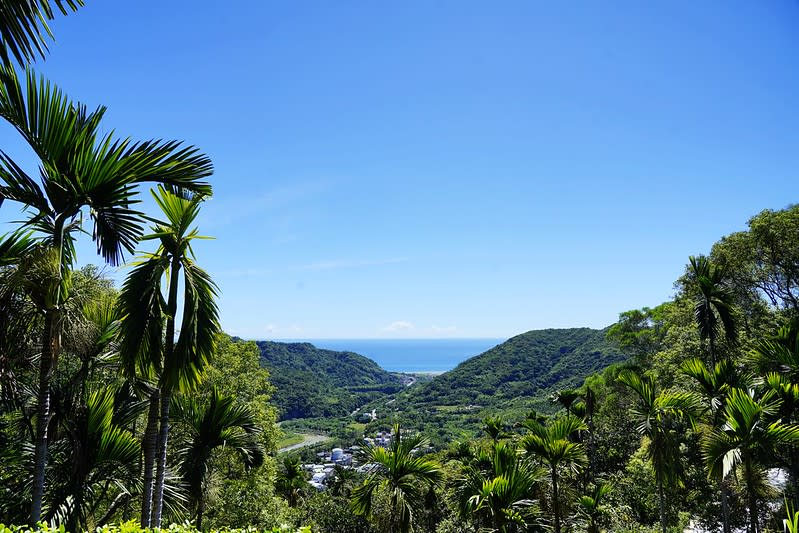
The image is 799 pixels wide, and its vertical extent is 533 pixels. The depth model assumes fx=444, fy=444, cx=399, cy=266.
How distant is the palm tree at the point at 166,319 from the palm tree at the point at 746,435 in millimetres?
8311

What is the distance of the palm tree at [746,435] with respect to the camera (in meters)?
7.34

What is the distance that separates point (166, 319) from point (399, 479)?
5330 millimetres

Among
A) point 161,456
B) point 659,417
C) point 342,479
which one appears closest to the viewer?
point 161,456

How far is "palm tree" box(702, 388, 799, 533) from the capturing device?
7336mm

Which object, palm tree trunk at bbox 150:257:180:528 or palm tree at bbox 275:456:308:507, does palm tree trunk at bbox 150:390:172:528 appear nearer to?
palm tree trunk at bbox 150:257:180:528

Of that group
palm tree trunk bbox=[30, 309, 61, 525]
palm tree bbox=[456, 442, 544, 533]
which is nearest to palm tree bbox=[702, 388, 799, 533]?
palm tree bbox=[456, 442, 544, 533]

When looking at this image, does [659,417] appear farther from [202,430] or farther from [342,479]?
[342,479]

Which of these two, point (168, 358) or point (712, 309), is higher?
point (712, 309)

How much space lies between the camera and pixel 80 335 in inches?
184

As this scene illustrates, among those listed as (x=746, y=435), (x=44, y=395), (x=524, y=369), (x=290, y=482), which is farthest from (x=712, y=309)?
(x=524, y=369)

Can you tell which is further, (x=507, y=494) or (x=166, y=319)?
(x=507, y=494)

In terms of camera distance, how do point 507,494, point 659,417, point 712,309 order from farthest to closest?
point 712,309 → point 659,417 → point 507,494

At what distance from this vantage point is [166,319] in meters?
4.73

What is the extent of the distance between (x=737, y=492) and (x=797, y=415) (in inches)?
176
